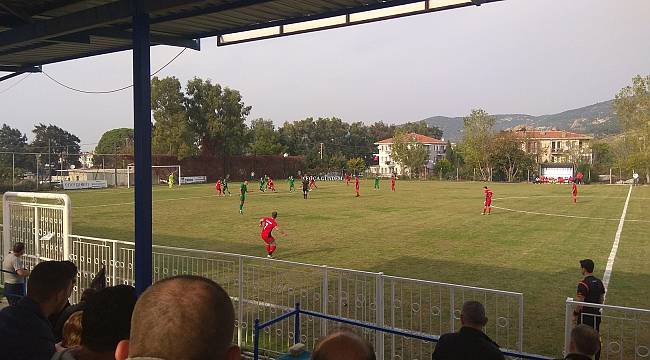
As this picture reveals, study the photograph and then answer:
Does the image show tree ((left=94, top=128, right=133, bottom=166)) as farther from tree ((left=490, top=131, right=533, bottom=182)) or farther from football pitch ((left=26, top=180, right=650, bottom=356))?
football pitch ((left=26, top=180, right=650, bottom=356))

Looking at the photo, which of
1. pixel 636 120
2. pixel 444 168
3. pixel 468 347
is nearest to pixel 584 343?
pixel 468 347

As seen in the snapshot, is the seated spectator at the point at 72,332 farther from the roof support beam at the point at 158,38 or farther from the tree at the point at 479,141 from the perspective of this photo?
the tree at the point at 479,141

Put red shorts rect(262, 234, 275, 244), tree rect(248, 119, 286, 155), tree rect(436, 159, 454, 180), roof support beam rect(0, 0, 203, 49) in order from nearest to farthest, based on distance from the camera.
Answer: roof support beam rect(0, 0, 203, 49) → red shorts rect(262, 234, 275, 244) → tree rect(248, 119, 286, 155) → tree rect(436, 159, 454, 180)

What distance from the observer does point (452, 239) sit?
17969mm

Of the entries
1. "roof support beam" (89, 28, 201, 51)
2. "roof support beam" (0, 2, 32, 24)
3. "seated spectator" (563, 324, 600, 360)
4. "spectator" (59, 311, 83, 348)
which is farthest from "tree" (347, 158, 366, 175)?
"spectator" (59, 311, 83, 348)

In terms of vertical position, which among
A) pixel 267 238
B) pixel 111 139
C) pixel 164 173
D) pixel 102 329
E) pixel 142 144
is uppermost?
pixel 111 139

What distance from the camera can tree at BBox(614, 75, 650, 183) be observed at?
2586 inches

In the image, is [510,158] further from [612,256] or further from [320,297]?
[320,297]

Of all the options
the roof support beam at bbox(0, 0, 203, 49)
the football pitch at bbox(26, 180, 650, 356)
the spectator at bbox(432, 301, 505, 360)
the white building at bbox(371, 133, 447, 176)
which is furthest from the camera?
the white building at bbox(371, 133, 447, 176)

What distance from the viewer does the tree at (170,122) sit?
6494cm

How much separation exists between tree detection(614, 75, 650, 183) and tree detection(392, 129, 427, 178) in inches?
1123

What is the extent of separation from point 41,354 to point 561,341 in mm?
7185

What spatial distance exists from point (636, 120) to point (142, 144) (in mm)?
74812

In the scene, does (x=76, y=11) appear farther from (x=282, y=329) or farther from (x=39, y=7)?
(x=282, y=329)
